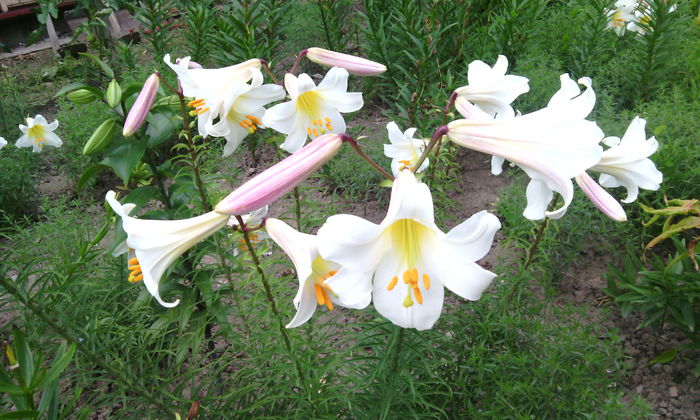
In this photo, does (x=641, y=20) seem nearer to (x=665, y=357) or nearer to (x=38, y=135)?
(x=665, y=357)

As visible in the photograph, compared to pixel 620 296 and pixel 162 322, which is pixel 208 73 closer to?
pixel 162 322

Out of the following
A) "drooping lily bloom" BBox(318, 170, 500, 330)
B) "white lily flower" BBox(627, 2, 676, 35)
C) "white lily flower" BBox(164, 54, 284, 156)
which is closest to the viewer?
"drooping lily bloom" BBox(318, 170, 500, 330)

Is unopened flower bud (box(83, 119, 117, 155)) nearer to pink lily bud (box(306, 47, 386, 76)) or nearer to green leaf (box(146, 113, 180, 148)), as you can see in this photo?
green leaf (box(146, 113, 180, 148))

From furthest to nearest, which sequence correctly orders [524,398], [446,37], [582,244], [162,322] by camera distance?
[446,37]
[582,244]
[162,322]
[524,398]

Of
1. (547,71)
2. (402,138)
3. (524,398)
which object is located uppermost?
(402,138)

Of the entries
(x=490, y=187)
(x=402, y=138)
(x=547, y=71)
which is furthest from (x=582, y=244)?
(x=402, y=138)

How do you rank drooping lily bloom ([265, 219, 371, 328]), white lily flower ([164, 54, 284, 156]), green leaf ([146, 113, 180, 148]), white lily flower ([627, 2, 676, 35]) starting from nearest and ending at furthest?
drooping lily bloom ([265, 219, 371, 328]) < white lily flower ([164, 54, 284, 156]) < green leaf ([146, 113, 180, 148]) < white lily flower ([627, 2, 676, 35])

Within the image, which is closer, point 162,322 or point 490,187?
point 162,322

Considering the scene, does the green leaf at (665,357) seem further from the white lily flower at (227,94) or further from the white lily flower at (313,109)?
the white lily flower at (227,94)

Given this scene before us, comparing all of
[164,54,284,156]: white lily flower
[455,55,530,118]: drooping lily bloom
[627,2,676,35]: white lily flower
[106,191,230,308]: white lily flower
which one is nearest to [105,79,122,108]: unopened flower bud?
[164,54,284,156]: white lily flower
